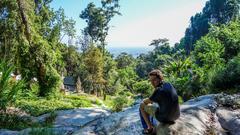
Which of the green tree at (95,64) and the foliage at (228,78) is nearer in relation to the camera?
the foliage at (228,78)

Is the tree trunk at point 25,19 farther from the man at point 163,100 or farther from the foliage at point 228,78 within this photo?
the man at point 163,100

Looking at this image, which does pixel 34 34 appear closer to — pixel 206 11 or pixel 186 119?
pixel 186 119

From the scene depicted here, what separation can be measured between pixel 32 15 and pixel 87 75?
65.7 ft

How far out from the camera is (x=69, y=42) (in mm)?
52125

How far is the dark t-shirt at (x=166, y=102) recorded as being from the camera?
5402 millimetres

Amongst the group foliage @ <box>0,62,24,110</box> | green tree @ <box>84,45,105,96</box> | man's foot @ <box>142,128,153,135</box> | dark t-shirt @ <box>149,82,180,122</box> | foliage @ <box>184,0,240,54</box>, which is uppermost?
foliage @ <box>184,0,240,54</box>

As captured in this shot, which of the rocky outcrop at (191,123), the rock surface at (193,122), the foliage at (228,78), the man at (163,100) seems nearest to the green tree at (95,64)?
the foliage at (228,78)

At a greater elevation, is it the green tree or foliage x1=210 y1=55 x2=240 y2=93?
the green tree

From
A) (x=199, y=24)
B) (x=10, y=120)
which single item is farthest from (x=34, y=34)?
(x=199, y=24)

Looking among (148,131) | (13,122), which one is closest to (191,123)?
(148,131)

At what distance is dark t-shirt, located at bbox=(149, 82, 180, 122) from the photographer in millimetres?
5402

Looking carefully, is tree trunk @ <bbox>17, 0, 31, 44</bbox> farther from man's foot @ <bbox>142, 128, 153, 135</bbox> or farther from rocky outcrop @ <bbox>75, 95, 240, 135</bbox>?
man's foot @ <bbox>142, 128, 153, 135</bbox>

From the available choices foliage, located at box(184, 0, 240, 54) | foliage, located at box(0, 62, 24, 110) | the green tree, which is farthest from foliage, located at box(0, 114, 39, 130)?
foliage, located at box(184, 0, 240, 54)

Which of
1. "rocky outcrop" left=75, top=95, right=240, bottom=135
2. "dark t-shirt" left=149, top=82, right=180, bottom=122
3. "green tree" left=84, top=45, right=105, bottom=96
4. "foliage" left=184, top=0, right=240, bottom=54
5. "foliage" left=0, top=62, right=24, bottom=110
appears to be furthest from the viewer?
"foliage" left=184, top=0, right=240, bottom=54
